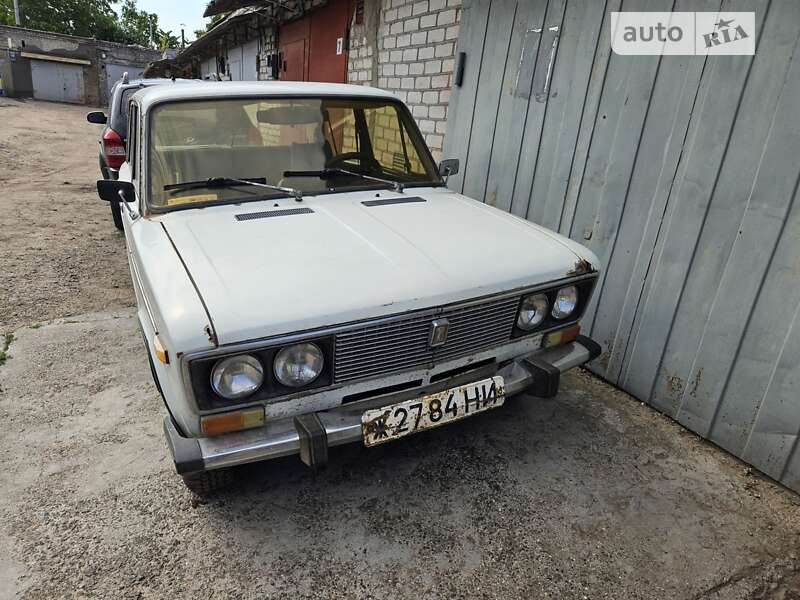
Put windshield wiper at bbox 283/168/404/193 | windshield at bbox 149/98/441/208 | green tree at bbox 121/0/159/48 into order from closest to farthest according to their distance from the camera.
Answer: windshield at bbox 149/98/441/208 < windshield wiper at bbox 283/168/404/193 < green tree at bbox 121/0/159/48

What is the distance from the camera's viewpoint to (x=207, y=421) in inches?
70.4

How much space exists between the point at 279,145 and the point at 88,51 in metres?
39.5

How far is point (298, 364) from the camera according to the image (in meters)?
1.87

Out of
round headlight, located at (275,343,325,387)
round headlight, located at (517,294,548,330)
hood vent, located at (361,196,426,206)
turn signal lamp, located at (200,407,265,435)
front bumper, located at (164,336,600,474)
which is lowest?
front bumper, located at (164,336,600,474)

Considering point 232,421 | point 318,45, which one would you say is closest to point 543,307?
point 232,421

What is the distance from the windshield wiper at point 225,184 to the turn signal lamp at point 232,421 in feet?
4.27

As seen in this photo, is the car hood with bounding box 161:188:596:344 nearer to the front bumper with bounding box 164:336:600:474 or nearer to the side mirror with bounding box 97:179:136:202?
the front bumper with bounding box 164:336:600:474

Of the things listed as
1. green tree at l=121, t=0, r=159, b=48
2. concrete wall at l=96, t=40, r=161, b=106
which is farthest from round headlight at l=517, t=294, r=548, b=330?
green tree at l=121, t=0, r=159, b=48

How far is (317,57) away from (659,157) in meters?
6.46

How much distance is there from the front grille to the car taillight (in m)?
5.79

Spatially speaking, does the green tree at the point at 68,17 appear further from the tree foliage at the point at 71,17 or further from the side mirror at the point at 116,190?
the side mirror at the point at 116,190

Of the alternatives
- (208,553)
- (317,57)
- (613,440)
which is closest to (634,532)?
(613,440)

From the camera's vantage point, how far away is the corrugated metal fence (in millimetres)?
2482

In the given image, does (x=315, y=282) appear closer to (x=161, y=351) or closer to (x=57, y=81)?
(x=161, y=351)
